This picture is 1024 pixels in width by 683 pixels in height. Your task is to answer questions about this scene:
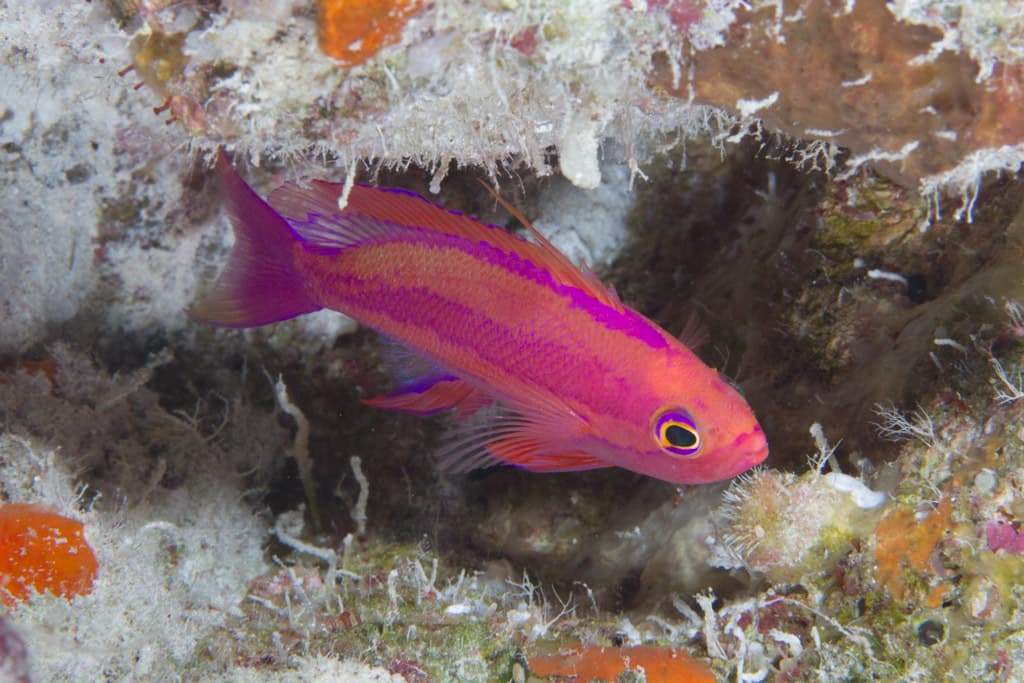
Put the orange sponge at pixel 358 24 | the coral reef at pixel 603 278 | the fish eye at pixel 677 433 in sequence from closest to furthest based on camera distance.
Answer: the orange sponge at pixel 358 24 < the coral reef at pixel 603 278 < the fish eye at pixel 677 433

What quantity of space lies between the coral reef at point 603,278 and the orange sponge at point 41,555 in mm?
47

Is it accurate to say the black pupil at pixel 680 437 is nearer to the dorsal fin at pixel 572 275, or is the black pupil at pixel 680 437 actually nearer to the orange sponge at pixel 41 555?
the dorsal fin at pixel 572 275

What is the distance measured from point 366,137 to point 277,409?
304 cm

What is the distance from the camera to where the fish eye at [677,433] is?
2.59 metres

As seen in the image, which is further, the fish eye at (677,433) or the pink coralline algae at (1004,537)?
the fish eye at (677,433)

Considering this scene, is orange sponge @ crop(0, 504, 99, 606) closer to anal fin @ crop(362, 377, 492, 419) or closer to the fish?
the fish

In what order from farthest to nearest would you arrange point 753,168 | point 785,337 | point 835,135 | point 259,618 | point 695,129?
1. point 753,168
2. point 785,337
3. point 259,618
4. point 695,129
5. point 835,135

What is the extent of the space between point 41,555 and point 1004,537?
3695 mm

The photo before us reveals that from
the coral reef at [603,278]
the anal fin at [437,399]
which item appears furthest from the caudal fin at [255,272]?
the anal fin at [437,399]

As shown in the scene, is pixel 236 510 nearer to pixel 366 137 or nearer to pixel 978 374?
pixel 366 137

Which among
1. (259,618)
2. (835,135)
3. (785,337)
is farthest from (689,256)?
(259,618)

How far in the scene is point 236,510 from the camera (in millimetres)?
4570

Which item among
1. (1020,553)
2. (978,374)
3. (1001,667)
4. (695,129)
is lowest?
(1001,667)

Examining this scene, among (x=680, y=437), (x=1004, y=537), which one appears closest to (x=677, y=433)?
(x=680, y=437)
